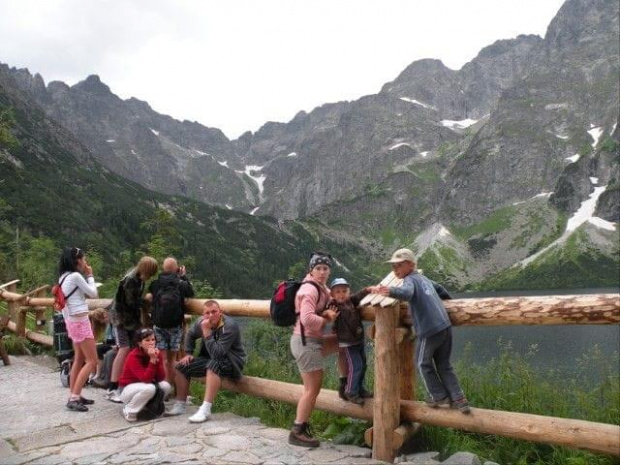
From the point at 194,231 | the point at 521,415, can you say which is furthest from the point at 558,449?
the point at 194,231

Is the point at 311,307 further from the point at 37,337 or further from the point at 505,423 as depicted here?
the point at 37,337

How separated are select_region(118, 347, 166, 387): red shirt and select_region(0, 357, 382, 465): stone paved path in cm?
51

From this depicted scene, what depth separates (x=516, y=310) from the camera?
4684 mm

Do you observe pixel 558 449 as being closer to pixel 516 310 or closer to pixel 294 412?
pixel 516 310

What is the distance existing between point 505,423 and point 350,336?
5.55 ft

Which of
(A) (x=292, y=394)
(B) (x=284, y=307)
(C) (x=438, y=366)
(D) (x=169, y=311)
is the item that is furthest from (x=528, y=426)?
(D) (x=169, y=311)

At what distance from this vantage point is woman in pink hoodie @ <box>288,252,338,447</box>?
551cm

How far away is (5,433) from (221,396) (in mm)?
2809

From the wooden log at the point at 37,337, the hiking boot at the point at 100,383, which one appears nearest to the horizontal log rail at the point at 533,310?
the hiking boot at the point at 100,383

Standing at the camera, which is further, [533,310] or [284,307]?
[284,307]

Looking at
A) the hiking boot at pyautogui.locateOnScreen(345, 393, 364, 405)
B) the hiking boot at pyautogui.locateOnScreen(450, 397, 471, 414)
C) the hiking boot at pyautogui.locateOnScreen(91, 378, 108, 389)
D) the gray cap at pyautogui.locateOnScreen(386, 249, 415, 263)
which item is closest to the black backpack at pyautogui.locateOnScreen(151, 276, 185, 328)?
the hiking boot at pyautogui.locateOnScreen(91, 378, 108, 389)

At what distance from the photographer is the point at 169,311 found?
7473 mm

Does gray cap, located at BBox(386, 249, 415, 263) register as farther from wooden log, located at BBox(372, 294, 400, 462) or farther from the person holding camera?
the person holding camera

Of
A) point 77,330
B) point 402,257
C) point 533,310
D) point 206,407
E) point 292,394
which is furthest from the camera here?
point 77,330
